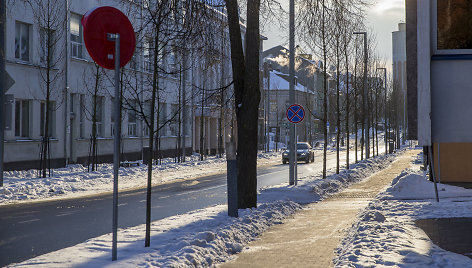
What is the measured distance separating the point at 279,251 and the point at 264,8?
628cm

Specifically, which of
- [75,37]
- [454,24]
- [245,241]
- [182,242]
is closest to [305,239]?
[245,241]

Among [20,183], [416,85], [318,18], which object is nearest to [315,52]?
[318,18]

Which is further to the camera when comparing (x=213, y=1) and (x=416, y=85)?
(x=213, y=1)

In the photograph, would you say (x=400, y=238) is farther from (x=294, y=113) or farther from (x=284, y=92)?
(x=284, y=92)

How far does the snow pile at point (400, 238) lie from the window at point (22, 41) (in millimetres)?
17318

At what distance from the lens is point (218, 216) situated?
11.5 m

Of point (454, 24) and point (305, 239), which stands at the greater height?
point (454, 24)

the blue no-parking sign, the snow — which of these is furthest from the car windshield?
the snow

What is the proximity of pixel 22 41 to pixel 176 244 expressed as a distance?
21388 mm

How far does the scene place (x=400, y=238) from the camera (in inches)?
364

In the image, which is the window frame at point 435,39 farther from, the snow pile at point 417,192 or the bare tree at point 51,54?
the bare tree at point 51,54

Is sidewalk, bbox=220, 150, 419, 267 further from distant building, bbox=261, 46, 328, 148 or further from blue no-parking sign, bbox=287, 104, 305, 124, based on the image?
distant building, bbox=261, 46, 328, 148

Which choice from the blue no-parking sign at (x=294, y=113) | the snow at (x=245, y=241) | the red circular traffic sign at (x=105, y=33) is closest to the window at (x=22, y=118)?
the blue no-parking sign at (x=294, y=113)

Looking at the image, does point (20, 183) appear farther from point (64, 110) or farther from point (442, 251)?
point (442, 251)
